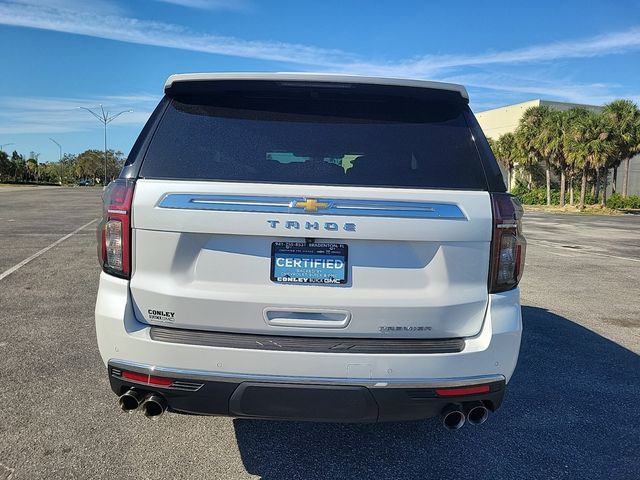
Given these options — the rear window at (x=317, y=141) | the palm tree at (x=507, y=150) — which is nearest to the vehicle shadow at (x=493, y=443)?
the rear window at (x=317, y=141)

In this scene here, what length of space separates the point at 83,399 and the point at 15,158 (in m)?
115

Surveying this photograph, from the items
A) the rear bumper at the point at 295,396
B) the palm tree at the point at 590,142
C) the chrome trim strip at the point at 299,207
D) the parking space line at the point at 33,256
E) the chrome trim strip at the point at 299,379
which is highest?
the palm tree at the point at 590,142

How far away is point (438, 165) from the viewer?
2.65 metres

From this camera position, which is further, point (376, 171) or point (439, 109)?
point (439, 109)

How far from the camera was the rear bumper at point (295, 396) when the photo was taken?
2.44 meters

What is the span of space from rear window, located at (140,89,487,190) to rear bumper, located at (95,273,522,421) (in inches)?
27.0

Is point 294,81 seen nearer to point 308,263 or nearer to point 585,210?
point 308,263

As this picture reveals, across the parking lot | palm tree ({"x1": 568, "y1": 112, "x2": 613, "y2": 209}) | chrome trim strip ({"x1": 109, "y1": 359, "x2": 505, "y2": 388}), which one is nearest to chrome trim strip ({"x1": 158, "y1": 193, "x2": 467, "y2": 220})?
chrome trim strip ({"x1": 109, "y1": 359, "x2": 505, "y2": 388})

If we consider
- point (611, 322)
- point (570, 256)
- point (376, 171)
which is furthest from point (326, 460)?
point (570, 256)

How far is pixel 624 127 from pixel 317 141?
46201 mm

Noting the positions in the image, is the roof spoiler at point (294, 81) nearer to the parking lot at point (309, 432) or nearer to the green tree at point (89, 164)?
the parking lot at point (309, 432)

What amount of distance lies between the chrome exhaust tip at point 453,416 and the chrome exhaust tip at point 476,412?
46mm

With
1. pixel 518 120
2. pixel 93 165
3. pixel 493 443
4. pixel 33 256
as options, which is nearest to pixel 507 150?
pixel 518 120

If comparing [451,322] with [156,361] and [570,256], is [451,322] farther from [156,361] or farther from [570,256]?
[570,256]
